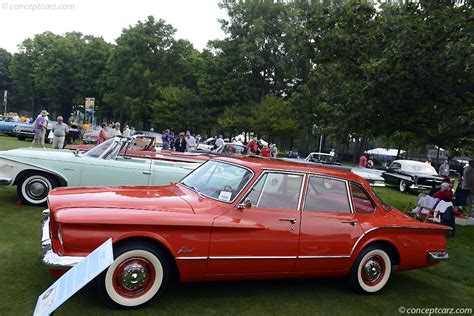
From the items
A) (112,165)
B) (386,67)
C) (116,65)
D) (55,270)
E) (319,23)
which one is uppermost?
(116,65)

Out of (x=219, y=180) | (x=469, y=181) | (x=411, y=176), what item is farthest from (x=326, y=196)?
(x=411, y=176)

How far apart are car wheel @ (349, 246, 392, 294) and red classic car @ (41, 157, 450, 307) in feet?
0.04

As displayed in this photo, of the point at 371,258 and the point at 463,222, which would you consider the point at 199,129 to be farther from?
the point at 371,258

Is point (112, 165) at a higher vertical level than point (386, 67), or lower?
lower

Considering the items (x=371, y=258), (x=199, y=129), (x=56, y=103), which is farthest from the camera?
(x=56, y=103)

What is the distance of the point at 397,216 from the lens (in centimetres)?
520

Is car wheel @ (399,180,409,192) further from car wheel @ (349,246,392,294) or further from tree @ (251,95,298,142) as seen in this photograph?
tree @ (251,95,298,142)

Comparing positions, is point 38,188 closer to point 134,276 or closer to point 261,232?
point 134,276

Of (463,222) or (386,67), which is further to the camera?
(463,222)

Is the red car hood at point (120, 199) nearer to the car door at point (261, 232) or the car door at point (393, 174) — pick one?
the car door at point (261, 232)

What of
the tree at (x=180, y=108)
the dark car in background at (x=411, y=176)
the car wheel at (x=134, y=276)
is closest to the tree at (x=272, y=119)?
the tree at (x=180, y=108)

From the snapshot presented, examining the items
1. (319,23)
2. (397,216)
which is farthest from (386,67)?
(397,216)

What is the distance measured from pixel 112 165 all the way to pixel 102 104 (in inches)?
1871

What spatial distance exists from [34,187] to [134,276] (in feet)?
15.0
